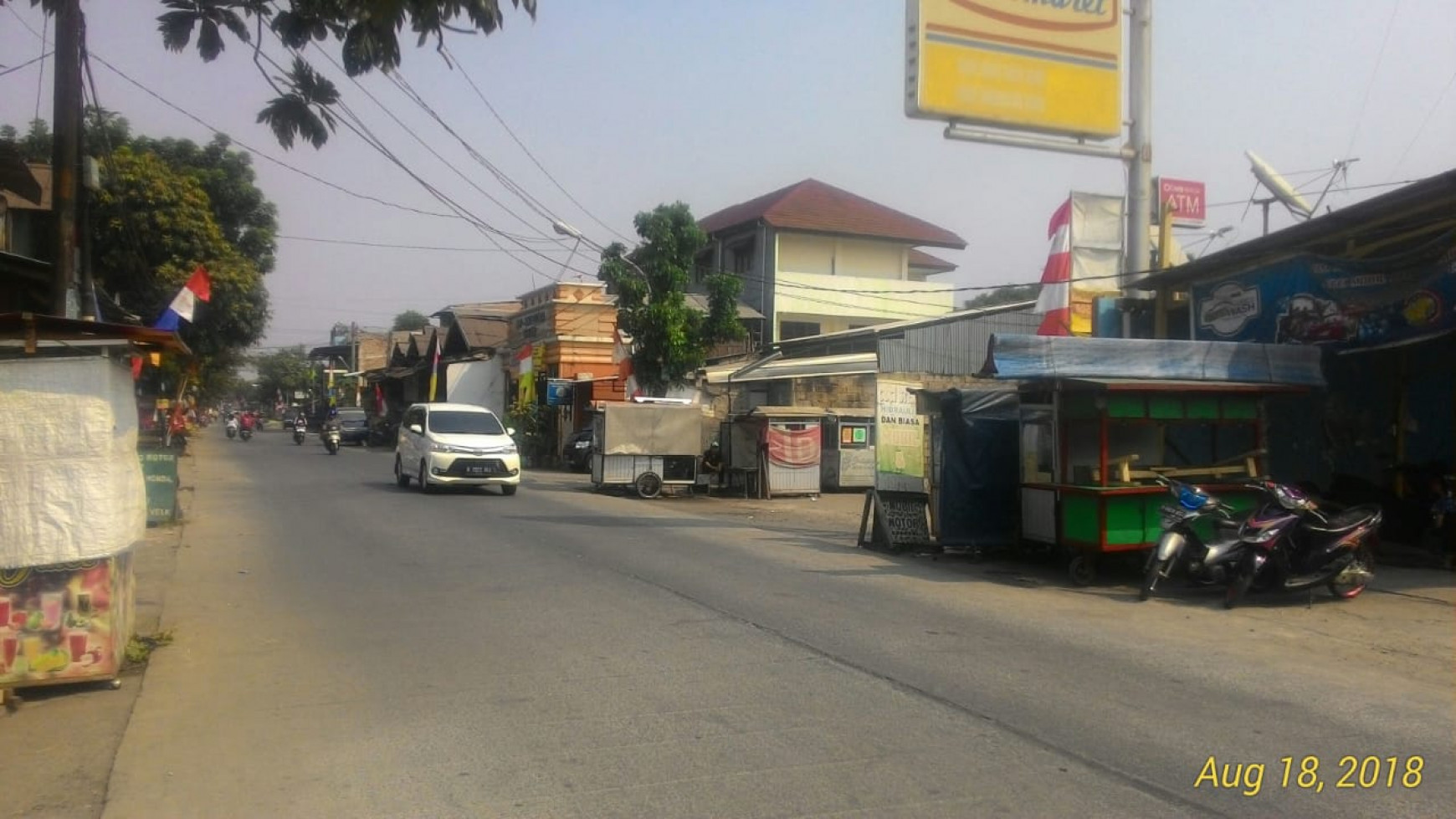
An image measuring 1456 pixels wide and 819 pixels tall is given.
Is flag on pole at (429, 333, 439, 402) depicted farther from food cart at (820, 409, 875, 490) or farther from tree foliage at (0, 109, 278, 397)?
food cart at (820, 409, 875, 490)

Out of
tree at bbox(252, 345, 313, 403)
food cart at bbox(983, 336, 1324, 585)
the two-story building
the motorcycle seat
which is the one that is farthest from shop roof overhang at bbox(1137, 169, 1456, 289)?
tree at bbox(252, 345, 313, 403)

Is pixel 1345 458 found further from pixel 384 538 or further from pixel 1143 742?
pixel 384 538

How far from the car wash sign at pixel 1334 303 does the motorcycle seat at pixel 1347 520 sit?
2.79 meters

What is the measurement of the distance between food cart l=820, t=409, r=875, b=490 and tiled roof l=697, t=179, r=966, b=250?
18657mm

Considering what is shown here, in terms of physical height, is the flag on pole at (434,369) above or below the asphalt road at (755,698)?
above

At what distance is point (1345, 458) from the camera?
1564 cm

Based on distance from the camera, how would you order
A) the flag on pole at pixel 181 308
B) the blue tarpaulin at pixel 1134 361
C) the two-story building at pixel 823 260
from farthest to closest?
the two-story building at pixel 823 260 < the flag on pole at pixel 181 308 < the blue tarpaulin at pixel 1134 361

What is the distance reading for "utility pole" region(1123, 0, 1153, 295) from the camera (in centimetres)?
1703

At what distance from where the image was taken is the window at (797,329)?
44.9m

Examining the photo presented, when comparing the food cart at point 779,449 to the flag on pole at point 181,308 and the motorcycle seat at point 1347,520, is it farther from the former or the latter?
the motorcycle seat at point 1347,520

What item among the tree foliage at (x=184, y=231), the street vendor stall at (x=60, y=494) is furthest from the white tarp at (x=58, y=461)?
the tree foliage at (x=184, y=231)

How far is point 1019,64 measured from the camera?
16188 millimetres

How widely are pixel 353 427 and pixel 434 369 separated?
470 cm
